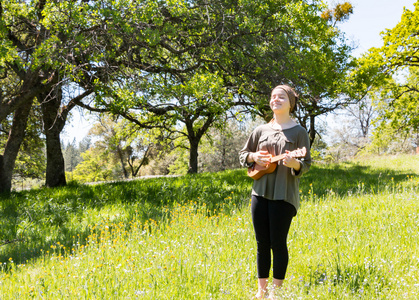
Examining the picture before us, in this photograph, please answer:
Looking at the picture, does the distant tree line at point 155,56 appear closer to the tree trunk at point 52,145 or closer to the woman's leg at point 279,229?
the tree trunk at point 52,145

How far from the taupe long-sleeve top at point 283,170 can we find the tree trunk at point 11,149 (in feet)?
33.0

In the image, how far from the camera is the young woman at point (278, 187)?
2.79 meters

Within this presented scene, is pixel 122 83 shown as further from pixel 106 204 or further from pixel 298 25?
pixel 298 25

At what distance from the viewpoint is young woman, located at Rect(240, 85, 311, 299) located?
2795 millimetres

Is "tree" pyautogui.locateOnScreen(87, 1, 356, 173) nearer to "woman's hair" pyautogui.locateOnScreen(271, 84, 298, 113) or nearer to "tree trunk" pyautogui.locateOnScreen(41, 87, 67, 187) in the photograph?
"tree trunk" pyautogui.locateOnScreen(41, 87, 67, 187)

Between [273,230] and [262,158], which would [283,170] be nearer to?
[262,158]

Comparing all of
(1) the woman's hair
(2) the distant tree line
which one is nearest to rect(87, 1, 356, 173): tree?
(2) the distant tree line

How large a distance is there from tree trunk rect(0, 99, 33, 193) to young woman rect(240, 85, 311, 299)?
1005 centimetres

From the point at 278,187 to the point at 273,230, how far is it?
388 millimetres

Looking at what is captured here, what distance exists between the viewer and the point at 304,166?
109 inches

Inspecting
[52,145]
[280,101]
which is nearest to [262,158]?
[280,101]

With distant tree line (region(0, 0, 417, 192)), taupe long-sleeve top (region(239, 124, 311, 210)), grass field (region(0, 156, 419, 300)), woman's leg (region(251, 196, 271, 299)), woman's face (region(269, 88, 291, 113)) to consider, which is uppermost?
distant tree line (region(0, 0, 417, 192))

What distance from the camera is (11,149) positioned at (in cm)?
1057

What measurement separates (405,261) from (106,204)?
6.09 meters
